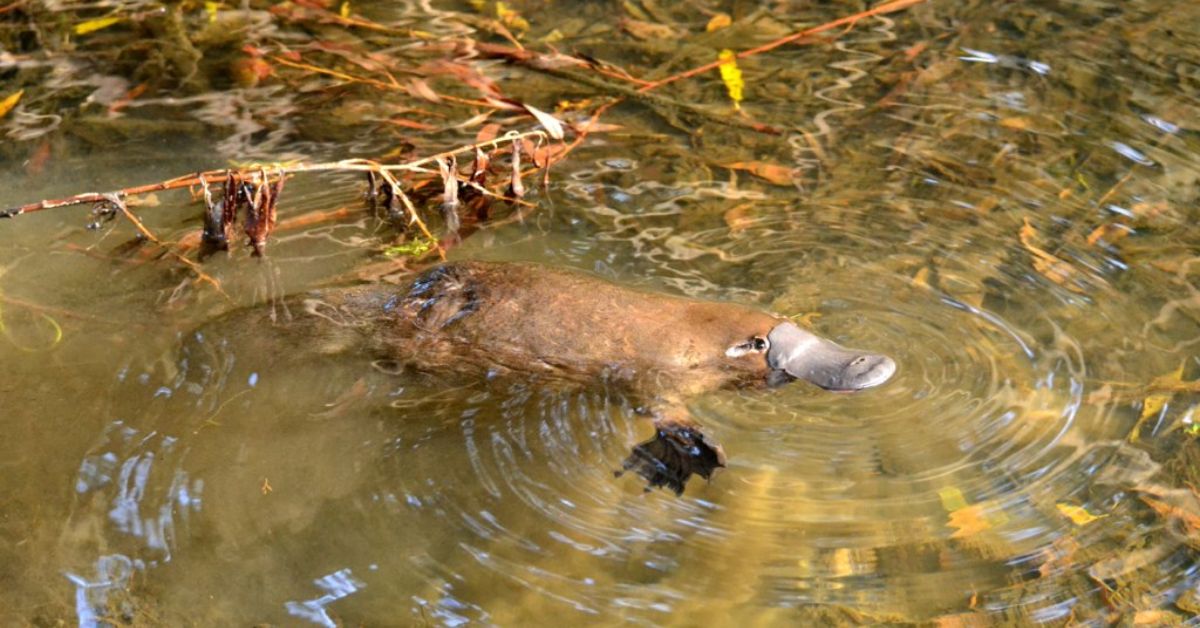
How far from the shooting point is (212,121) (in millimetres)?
5039

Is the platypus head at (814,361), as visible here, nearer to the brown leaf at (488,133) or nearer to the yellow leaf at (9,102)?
the brown leaf at (488,133)

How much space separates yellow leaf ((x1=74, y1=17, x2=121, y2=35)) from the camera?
5754 mm

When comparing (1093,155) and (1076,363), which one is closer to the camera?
(1076,363)

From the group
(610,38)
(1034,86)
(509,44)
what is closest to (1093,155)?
(1034,86)

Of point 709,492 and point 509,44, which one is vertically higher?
point 509,44

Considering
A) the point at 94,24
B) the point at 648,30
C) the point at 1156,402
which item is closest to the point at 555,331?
the point at 1156,402

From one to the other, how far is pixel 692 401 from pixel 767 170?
4.68 feet

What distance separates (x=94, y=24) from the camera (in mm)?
5805

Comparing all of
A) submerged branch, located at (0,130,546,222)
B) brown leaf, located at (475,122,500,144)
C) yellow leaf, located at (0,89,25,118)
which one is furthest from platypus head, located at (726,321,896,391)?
yellow leaf, located at (0,89,25,118)

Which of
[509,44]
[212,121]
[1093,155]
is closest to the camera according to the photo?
[1093,155]

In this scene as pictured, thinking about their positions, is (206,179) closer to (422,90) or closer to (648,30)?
(422,90)

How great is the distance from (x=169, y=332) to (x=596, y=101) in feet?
7.13

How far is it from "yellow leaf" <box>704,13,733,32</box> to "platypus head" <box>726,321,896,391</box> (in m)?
2.53

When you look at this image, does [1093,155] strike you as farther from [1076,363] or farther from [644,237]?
[644,237]
